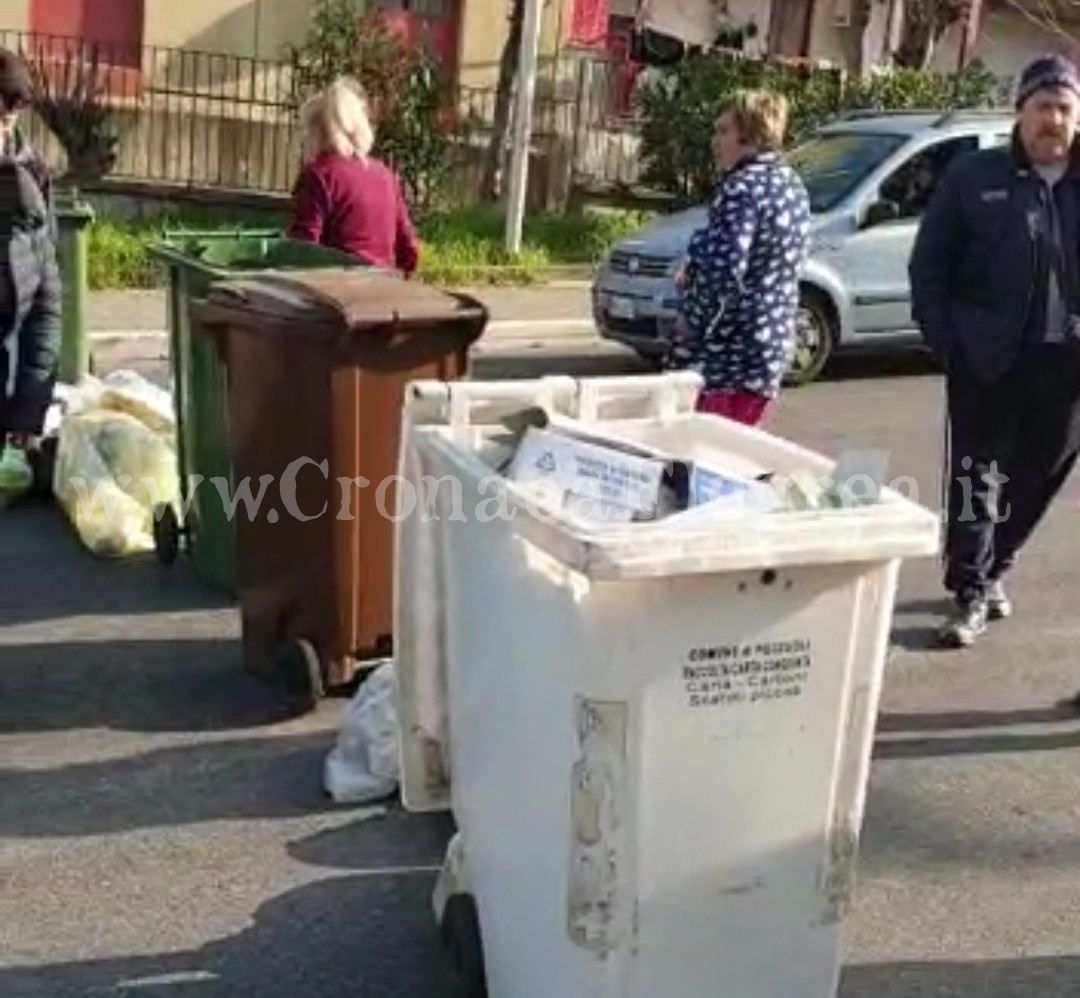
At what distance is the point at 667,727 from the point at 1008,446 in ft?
10.7

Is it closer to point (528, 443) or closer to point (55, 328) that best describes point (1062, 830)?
point (528, 443)

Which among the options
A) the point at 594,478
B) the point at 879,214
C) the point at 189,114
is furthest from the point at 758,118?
the point at 189,114

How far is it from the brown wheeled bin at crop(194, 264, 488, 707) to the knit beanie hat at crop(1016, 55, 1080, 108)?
5.84ft

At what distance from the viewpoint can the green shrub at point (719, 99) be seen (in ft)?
57.8

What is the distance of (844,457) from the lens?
3463 millimetres

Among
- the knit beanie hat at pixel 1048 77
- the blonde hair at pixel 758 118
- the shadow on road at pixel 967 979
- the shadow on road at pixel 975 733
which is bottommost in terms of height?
the shadow on road at pixel 975 733

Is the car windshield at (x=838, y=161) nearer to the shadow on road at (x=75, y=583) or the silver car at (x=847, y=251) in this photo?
the silver car at (x=847, y=251)

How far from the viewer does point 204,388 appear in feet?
21.2

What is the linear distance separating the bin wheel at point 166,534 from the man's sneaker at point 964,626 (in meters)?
2.81

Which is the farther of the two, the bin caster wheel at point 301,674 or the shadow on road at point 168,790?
the bin caster wheel at point 301,674

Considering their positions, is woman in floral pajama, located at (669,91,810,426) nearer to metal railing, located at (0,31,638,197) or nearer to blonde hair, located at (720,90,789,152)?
blonde hair, located at (720,90,789,152)

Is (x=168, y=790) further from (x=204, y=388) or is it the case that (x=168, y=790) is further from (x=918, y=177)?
(x=918, y=177)

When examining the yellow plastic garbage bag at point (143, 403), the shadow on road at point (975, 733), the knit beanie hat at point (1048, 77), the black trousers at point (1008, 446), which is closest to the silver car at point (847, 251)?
the yellow plastic garbage bag at point (143, 403)

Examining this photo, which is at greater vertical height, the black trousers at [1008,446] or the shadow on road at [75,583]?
the black trousers at [1008,446]
